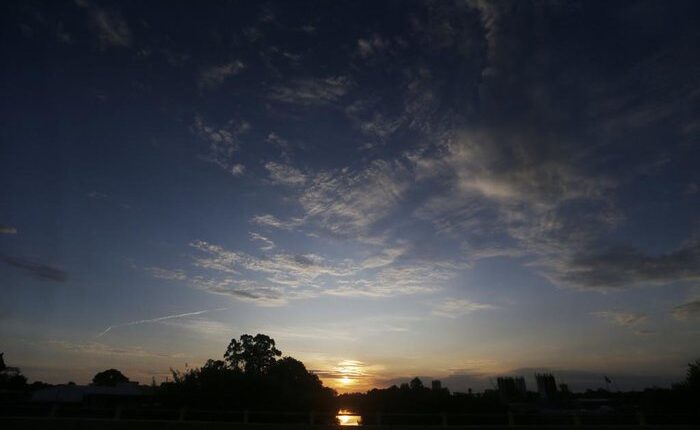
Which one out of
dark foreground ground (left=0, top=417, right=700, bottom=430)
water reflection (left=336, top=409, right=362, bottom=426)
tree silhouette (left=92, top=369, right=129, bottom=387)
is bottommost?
dark foreground ground (left=0, top=417, right=700, bottom=430)

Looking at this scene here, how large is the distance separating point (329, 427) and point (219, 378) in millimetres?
14675

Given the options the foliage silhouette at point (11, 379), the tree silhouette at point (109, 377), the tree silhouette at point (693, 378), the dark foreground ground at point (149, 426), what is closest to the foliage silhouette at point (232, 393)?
the dark foreground ground at point (149, 426)

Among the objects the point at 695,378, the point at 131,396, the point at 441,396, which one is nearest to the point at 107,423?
the point at 441,396

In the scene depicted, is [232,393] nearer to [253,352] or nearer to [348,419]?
[348,419]

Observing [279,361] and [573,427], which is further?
[279,361]

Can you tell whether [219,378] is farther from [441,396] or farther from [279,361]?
[279,361]

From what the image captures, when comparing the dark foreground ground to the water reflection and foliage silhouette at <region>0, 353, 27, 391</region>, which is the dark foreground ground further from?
foliage silhouette at <region>0, 353, 27, 391</region>

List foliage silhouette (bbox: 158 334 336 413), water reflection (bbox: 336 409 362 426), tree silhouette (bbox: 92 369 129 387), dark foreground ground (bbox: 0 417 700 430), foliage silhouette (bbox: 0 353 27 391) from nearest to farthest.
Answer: dark foreground ground (bbox: 0 417 700 430), water reflection (bbox: 336 409 362 426), foliage silhouette (bbox: 158 334 336 413), foliage silhouette (bbox: 0 353 27 391), tree silhouette (bbox: 92 369 129 387)

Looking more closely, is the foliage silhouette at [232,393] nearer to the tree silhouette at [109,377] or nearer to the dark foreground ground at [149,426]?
the dark foreground ground at [149,426]

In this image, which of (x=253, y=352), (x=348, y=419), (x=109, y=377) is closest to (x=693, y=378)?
(x=348, y=419)

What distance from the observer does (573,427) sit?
23.1 metres

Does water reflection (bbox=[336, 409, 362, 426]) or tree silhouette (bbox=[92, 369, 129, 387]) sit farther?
tree silhouette (bbox=[92, 369, 129, 387])

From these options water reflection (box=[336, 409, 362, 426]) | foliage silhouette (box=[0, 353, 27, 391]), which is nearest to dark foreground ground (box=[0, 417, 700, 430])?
water reflection (box=[336, 409, 362, 426])

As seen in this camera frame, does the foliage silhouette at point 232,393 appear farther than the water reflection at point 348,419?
Yes
